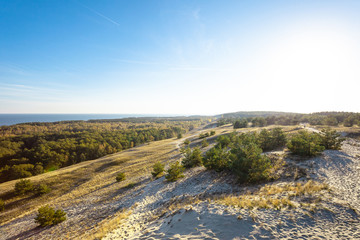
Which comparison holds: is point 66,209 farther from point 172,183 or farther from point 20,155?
point 20,155

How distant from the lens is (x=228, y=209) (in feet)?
28.2

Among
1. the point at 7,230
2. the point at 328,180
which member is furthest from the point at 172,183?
the point at 7,230

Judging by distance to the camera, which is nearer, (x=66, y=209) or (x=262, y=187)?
(x=262, y=187)

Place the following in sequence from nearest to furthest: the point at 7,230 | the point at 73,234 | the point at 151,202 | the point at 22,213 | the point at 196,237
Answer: the point at 196,237
the point at 73,234
the point at 151,202
the point at 7,230
the point at 22,213

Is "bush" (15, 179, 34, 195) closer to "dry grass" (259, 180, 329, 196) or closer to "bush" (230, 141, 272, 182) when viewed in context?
"bush" (230, 141, 272, 182)

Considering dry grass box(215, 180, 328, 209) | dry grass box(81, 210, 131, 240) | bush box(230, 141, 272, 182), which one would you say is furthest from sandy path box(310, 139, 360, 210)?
dry grass box(81, 210, 131, 240)

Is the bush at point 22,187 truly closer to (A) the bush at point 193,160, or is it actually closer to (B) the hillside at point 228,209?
(B) the hillside at point 228,209

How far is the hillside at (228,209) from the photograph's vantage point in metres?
6.79

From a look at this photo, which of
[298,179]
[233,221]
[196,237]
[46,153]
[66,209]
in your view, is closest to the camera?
[196,237]

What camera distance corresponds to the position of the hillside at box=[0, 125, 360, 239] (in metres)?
6.79

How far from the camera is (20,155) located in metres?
58.0

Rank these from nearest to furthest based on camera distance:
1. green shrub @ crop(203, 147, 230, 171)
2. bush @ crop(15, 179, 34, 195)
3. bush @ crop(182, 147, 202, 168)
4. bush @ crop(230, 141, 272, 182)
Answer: bush @ crop(230, 141, 272, 182) → green shrub @ crop(203, 147, 230, 171) → bush @ crop(182, 147, 202, 168) → bush @ crop(15, 179, 34, 195)

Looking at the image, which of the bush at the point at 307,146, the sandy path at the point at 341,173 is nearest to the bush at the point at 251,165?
the sandy path at the point at 341,173

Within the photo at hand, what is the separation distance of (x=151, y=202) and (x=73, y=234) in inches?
262
